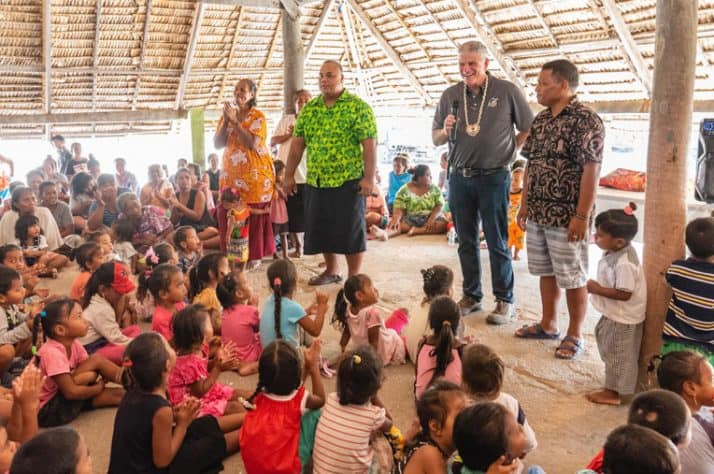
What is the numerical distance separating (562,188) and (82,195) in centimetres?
520

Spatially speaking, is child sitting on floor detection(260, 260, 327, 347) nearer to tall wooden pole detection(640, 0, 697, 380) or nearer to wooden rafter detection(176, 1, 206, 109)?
tall wooden pole detection(640, 0, 697, 380)

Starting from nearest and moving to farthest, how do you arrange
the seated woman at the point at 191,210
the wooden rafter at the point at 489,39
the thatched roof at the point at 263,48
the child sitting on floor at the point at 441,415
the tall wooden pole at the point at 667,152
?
the child sitting on floor at the point at 441,415 < the tall wooden pole at the point at 667,152 < the seated woman at the point at 191,210 < the thatched roof at the point at 263,48 < the wooden rafter at the point at 489,39

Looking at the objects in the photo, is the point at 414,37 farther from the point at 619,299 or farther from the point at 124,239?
the point at 619,299

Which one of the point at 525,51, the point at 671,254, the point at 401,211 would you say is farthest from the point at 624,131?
the point at 671,254

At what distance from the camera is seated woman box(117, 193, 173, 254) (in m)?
5.39

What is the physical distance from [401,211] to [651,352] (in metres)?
4.19

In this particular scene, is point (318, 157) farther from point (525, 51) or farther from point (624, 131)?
point (624, 131)

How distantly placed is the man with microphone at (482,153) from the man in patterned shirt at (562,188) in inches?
14.2

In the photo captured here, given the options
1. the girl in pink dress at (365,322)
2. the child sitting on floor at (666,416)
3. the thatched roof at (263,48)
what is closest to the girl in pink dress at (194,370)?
the girl in pink dress at (365,322)

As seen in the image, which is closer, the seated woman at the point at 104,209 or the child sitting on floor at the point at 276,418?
the child sitting on floor at the point at 276,418

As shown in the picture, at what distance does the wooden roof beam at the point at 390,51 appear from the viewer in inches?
428

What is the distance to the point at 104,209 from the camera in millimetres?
6031

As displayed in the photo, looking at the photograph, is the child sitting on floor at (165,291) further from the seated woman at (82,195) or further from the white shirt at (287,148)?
the seated woman at (82,195)

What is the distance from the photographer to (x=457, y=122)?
157 inches
